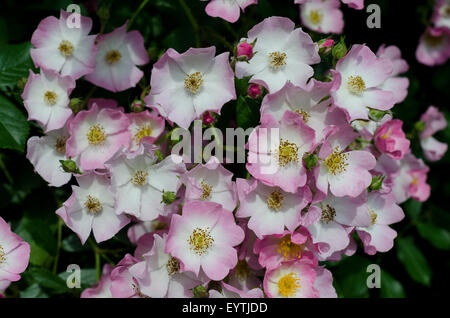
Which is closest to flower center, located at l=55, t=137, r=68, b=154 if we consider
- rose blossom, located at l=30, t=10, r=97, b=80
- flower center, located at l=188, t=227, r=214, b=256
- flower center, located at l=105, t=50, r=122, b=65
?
rose blossom, located at l=30, t=10, r=97, b=80

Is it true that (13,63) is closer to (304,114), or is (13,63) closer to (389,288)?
(304,114)

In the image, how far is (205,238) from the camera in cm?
170

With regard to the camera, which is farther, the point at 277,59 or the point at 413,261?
the point at 413,261

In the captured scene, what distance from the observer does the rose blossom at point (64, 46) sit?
1838 mm

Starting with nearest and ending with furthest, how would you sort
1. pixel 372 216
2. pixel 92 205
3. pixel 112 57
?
pixel 92 205, pixel 372 216, pixel 112 57

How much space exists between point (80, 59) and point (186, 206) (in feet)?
2.27

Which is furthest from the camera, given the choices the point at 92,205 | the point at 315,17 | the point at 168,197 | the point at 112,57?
the point at 315,17

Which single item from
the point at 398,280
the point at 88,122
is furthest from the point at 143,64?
the point at 398,280

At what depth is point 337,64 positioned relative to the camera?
171cm

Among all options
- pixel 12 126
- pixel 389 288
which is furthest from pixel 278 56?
pixel 389 288

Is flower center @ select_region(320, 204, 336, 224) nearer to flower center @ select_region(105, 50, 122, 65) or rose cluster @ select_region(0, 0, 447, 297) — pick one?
rose cluster @ select_region(0, 0, 447, 297)

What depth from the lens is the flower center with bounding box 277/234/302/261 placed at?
65.2 inches

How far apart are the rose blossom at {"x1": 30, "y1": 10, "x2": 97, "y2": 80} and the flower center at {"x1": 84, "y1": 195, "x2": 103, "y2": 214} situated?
44cm

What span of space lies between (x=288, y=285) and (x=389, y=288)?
0.88m
